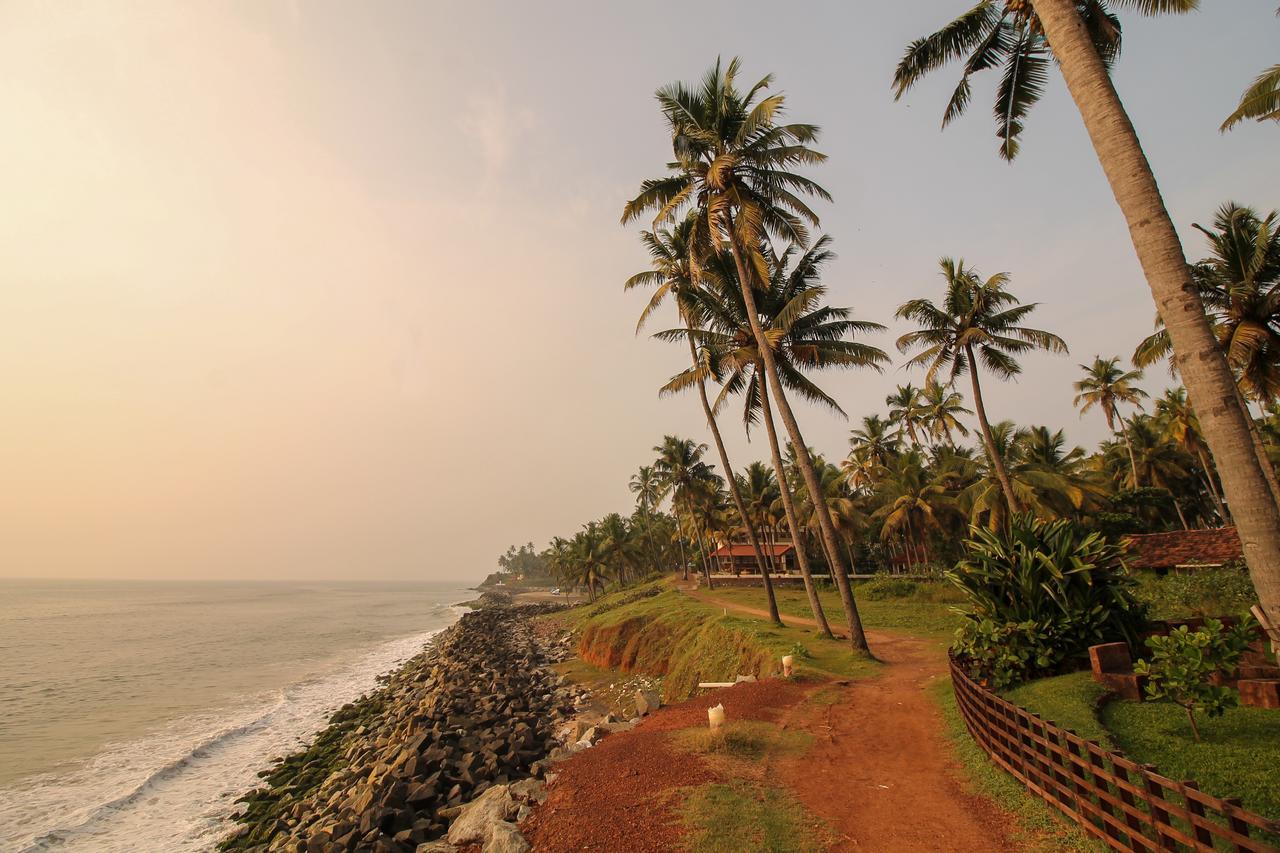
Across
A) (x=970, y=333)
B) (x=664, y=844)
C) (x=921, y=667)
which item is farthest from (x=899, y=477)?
(x=664, y=844)

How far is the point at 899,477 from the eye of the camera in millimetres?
35094

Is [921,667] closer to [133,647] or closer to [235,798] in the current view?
[235,798]

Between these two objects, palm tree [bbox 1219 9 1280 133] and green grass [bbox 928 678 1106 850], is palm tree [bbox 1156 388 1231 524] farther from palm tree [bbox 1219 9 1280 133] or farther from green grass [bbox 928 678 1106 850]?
green grass [bbox 928 678 1106 850]

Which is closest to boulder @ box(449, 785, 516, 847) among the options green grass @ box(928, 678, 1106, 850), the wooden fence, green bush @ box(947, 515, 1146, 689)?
green grass @ box(928, 678, 1106, 850)

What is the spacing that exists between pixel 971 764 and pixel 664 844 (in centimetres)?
467

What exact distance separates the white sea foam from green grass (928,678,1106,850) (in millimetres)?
15955

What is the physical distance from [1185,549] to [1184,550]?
105 millimetres

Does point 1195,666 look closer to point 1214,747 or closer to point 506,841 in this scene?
point 1214,747

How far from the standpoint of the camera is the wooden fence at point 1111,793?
3.86 m

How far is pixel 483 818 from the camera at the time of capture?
7.53 metres

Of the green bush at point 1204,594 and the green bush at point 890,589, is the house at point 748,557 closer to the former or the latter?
the green bush at point 890,589

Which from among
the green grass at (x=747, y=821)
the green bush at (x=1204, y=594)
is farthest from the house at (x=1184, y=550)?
the green grass at (x=747, y=821)

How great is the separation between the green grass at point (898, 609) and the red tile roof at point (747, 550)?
38.4ft

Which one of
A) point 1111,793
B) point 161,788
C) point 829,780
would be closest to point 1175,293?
point 1111,793
